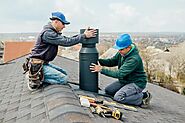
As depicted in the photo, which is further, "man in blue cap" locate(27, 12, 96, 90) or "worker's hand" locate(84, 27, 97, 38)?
"worker's hand" locate(84, 27, 97, 38)

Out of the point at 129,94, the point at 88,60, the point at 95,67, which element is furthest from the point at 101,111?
the point at 129,94

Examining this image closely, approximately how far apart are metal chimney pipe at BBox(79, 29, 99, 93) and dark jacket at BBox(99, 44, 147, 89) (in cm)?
22

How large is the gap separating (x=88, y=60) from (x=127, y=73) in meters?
0.67

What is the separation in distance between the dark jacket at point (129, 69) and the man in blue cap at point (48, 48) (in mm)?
712

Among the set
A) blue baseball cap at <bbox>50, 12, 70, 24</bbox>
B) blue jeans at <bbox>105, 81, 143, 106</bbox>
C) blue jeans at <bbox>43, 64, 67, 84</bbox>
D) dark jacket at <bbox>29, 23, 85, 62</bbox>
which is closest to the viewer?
dark jacket at <bbox>29, 23, 85, 62</bbox>

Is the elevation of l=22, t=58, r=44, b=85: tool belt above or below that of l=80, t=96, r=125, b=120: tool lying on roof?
above

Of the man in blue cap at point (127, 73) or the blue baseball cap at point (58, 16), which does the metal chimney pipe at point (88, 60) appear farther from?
the blue baseball cap at point (58, 16)

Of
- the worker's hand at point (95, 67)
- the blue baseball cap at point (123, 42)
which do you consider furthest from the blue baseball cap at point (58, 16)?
the blue baseball cap at point (123, 42)

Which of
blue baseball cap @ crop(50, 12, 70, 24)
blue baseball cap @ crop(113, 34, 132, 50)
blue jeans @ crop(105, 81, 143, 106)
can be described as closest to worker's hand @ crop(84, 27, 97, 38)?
blue baseball cap @ crop(50, 12, 70, 24)

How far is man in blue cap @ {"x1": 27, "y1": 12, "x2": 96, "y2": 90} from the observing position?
4464mm

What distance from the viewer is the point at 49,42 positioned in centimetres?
447

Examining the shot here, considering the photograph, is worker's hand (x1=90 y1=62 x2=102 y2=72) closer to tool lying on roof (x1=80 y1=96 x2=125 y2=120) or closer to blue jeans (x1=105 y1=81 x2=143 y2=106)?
blue jeans (x1=105 y1=81 x2=143 y2=106)

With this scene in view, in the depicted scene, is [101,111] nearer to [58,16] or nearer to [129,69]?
[129,69]

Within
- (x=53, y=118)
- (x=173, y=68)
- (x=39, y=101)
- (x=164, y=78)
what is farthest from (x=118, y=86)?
(x=173, y=68)
